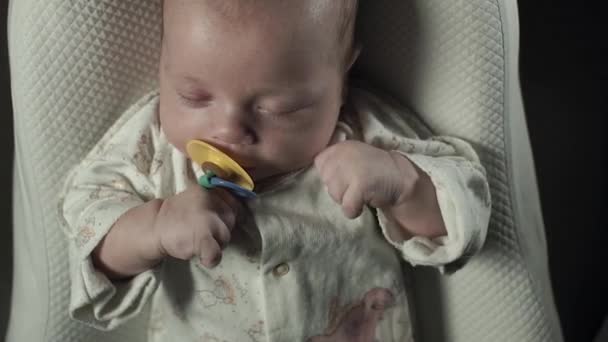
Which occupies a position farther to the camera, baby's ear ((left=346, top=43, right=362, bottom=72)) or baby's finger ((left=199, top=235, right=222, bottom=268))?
baby's ear ((left=346, top=43, right=362, bottom=72))

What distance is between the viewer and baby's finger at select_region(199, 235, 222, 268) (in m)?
0.68

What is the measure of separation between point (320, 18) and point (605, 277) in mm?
927

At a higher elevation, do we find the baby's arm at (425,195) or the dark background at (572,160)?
the baby's arm at (425,195)

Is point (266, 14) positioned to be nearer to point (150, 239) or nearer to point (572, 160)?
point (150, 239)

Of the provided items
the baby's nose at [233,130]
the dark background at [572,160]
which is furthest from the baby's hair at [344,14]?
the dark background at [572,160]

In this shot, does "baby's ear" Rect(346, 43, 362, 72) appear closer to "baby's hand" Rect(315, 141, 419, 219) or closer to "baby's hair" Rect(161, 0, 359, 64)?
"baby's hair" Rect(161, 0, 359, 64)

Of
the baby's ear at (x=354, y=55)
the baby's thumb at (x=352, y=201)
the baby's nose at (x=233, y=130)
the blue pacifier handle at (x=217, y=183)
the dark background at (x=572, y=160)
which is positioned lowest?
the dark background at (x=572, y=160)

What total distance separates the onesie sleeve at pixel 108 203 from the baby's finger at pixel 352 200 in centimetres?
23

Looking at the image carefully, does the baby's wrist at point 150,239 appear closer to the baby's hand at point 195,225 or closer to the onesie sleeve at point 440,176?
the baby's hand at point 195,225

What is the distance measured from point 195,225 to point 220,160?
7 cm

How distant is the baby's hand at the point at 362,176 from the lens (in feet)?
2.34

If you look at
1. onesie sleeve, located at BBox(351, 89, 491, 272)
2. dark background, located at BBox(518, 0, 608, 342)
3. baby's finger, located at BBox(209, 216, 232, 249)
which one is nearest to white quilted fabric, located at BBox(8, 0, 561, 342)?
onesie sleeve, located at BBox(351, 89, 491, 272)

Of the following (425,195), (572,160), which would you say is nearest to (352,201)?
(425,195)

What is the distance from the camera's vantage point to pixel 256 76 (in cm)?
71
